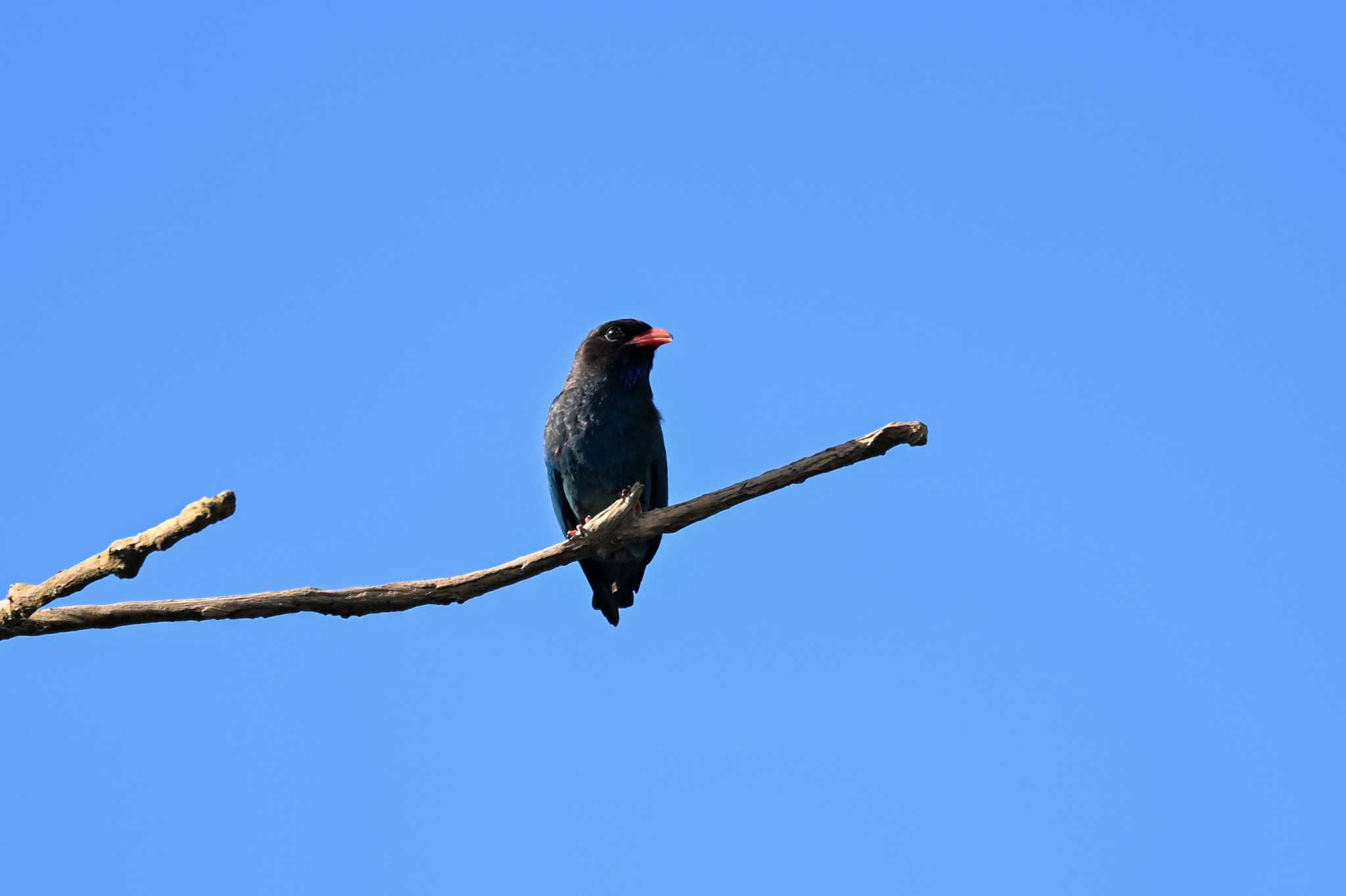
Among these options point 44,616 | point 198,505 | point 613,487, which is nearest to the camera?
point 198,505

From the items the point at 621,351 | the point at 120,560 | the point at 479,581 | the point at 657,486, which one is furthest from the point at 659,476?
the point at 120,560

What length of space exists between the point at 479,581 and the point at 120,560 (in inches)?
63.3

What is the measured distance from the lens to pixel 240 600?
5875mm

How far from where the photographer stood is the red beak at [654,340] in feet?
33.3

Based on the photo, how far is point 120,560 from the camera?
18.3 feet

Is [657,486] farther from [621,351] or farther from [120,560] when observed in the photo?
[120,560]

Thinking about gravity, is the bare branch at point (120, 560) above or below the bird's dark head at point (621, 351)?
below

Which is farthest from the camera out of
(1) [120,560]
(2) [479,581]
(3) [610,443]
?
(3) [610,443]

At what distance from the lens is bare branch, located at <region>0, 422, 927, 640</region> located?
5.80 meters

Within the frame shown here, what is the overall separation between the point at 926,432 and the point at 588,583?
422cm

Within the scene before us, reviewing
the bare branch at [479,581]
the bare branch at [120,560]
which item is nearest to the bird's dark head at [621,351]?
the bare branch at [479,581]

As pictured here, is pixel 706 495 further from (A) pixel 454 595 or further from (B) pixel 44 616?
(B) pixel 44 616

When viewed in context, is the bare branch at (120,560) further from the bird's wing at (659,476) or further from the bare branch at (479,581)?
the bird's wing at (659,476)

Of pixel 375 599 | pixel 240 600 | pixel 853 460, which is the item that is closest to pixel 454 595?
pixel 375 599
